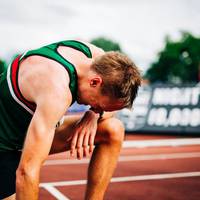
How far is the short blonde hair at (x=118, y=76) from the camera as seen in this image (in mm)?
2154

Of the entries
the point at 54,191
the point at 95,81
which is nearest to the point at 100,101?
the point at 95,81

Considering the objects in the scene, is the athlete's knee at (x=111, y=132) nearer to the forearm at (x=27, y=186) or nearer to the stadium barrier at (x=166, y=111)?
the forearm at (x=27, y=186)

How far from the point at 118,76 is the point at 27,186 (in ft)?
→ 2.62

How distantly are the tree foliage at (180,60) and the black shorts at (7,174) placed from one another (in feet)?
163

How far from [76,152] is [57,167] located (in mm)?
2907

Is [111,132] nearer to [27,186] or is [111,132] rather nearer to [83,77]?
[83,77]

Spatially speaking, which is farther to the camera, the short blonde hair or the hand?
the hand

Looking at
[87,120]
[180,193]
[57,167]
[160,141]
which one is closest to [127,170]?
[57,167]

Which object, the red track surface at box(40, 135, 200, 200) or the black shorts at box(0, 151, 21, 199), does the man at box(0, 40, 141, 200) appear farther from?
the red track surface at box(40, 135, 200, 200)

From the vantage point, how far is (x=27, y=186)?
1.91 meters

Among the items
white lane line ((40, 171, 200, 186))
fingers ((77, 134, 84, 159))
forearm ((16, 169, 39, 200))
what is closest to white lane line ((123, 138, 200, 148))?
white lane line ((40, 171, 200, 186))

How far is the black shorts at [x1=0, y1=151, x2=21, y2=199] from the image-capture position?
251 centimetres

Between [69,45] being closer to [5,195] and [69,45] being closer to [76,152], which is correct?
[76,152]

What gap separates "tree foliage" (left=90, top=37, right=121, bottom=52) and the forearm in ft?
163
